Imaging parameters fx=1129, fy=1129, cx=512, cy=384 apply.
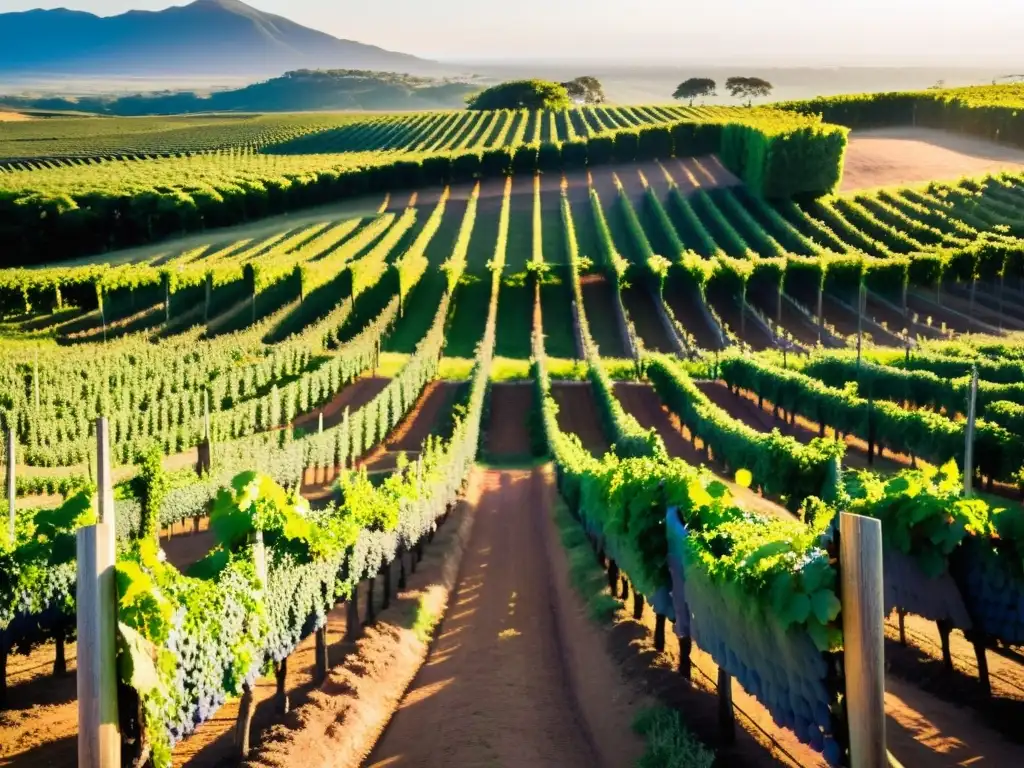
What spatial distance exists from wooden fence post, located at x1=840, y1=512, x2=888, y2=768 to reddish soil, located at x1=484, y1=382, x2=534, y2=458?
36279 mm

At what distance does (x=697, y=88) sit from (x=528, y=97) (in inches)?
905

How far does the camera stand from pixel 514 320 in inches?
2596

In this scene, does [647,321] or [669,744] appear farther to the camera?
[647,321]

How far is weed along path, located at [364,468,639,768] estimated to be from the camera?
13.1 meters

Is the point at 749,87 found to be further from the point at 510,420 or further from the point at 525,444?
the point at 525,444

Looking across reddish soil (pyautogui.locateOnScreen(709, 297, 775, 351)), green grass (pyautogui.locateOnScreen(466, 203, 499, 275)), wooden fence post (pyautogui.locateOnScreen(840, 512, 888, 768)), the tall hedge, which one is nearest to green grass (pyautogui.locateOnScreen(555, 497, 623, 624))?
wooden fence post (pyautogui.locateOnScreen(840, 512, 888, 768))

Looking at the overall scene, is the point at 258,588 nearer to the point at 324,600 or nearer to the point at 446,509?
the point at 324,600

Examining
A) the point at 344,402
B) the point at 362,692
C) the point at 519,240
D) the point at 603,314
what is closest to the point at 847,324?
the point at 603,314

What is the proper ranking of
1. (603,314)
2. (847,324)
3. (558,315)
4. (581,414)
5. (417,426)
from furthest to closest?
(558,315) < (603,314) < (847,324) < (581,414) < (417,426)

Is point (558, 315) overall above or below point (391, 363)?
above

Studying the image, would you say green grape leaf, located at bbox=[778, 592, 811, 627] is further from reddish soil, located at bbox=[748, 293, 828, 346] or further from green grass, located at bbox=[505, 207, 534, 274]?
green grass, located at bbox=[505, 207, 534, 274]

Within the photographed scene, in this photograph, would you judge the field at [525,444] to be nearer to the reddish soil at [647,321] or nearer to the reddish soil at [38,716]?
the reddish soil at [38,716]

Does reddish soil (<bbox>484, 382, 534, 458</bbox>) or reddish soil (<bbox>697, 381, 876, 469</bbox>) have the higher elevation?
reddish soil (<bbox>697, 381, 876, 469</bbox>)

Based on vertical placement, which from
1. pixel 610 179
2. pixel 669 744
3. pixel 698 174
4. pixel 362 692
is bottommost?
pixel 362 692
